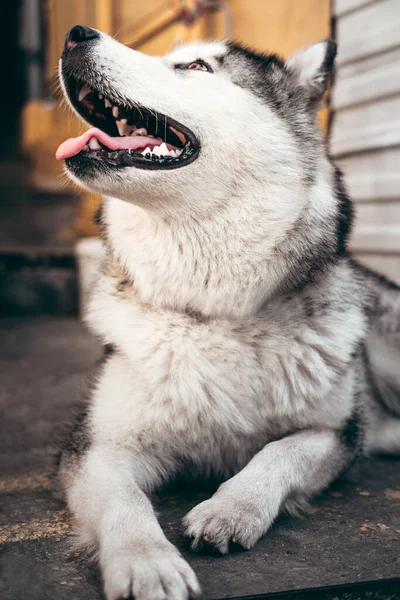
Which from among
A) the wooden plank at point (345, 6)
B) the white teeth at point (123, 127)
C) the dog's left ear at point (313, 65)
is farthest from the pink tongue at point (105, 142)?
the wooden plank at point (345, 6)

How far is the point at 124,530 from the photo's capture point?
1.65m

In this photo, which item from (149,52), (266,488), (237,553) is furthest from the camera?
(149,52)

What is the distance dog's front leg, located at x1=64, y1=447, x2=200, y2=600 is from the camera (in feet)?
4.76

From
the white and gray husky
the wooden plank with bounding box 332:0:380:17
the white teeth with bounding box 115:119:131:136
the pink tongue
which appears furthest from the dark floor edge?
the wooden plank with bounding box 332:0:380:17

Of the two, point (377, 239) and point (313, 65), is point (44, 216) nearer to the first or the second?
point (377, 239)

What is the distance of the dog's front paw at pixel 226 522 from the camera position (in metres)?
1.71

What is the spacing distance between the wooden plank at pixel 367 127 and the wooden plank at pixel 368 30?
308mm

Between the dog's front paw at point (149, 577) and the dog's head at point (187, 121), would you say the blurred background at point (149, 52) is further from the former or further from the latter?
the dog's front paw at point (149, 577)

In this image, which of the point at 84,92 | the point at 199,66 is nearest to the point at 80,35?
the point at 84,92

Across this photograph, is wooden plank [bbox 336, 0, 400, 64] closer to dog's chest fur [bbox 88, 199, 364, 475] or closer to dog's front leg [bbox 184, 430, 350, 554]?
dog's chest fur [bbox 88, 199, 364, 475]

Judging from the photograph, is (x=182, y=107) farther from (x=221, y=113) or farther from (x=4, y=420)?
(x=4, y=420)

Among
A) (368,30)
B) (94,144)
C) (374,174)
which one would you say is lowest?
(94,144)

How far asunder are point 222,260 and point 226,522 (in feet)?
2.62

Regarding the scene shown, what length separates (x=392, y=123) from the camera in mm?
3799
